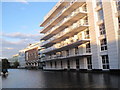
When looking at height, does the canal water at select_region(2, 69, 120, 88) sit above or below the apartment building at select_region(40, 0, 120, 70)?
below

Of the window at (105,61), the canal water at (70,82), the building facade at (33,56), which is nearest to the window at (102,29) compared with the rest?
the window at (105,61)

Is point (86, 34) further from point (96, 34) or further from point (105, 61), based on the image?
point (105, 61)

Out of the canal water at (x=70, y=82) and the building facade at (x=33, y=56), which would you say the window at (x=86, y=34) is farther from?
the building facade at (x=33, y=56)

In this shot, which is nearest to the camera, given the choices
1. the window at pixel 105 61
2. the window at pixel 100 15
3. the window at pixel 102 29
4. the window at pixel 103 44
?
the window at pixel 105 61

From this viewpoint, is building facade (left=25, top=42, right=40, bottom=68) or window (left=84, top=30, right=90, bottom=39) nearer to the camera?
window (left=84, top=30, right=90, bottom=39)

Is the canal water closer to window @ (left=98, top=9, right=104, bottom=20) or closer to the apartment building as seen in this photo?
the apartment building

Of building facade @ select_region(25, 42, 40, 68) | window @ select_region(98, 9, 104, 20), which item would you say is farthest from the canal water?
building facade @ select_region(25, 42, 40, 68)

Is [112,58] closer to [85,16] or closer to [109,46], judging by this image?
[109,46]

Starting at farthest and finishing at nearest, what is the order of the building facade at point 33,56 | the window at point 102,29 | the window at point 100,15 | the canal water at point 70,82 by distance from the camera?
the building facade at point 33,56
the window at point 100,15
the window at point 102,29
the canal water at point 70,82

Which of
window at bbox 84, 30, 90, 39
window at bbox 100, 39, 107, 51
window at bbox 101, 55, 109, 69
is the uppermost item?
window at bbox 84, 30, 90, 39

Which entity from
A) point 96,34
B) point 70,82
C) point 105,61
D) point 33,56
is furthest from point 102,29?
point 33,56

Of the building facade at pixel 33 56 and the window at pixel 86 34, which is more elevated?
the window at pixel 86 34

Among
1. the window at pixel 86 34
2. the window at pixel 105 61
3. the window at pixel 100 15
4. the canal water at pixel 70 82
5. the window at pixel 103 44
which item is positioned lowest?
the canal water at pixel 70 82

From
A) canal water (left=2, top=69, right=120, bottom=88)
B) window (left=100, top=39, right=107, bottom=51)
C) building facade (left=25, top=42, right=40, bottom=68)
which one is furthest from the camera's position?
building facade (left=25, top=42, right=40, bottom=68)
